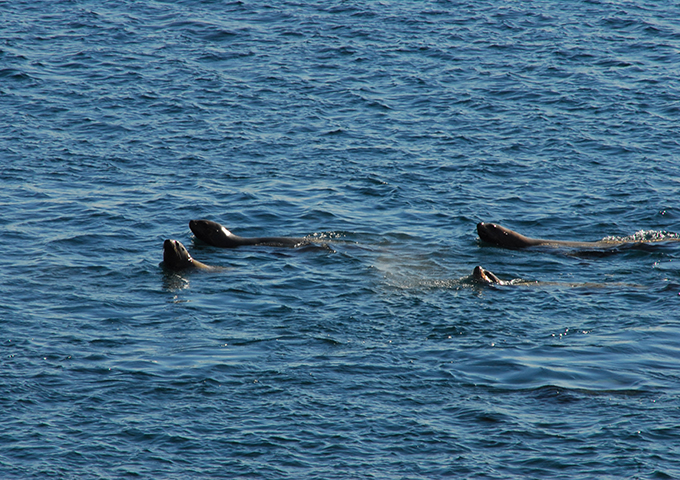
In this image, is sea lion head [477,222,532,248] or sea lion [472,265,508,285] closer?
sea lion [472,265,508,285]

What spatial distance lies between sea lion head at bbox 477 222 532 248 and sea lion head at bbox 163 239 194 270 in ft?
18.2

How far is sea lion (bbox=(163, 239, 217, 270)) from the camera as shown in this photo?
1614cm

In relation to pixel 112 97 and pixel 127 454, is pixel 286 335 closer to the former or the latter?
pixel 127 454

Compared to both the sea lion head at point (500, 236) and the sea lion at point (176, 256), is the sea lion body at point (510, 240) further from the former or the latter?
the sea lion at point (176, 256)

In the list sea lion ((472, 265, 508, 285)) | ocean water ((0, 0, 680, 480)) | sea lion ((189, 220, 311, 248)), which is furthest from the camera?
sea lion ((189, 220, 311, 248))

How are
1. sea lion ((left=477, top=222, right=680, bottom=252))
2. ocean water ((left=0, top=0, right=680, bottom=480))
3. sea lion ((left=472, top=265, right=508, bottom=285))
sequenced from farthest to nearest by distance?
sea lion ((left=477, top=222, right=680, bottom=252)) < sea lion ((left=472, top=265, right=508, bottom=285)) < ocean water ((left=0, top=0, right=680, bottom=480))

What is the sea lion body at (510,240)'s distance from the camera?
17.4m

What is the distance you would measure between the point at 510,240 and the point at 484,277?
2293 mm

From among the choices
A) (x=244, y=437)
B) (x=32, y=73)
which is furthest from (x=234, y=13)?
(x=244, y=437)

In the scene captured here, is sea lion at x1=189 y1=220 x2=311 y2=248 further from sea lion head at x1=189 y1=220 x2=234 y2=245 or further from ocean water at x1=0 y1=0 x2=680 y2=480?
ocean water at x1=0 y1=0 x2=680 y2=480

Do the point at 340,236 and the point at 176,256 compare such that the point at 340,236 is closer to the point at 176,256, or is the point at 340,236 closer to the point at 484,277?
the point at 176,256

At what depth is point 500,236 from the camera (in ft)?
57.0

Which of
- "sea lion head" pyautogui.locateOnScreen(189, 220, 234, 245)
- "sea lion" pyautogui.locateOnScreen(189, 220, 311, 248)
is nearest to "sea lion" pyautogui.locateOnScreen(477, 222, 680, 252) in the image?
"sea lion" pyautogui.locateOnScreen(189, 220, 311, 248)

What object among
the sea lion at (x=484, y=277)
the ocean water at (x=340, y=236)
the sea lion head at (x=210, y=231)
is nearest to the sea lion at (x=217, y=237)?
the sea lion head at (x=210, y=231)
